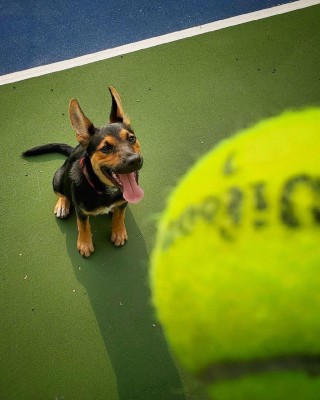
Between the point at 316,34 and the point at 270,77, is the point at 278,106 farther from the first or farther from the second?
the point at 316,34

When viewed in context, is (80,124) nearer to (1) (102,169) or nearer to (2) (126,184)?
(1) (102,169)

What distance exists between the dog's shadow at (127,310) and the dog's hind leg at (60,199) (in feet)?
0.21

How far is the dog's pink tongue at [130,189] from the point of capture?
2.67 meters

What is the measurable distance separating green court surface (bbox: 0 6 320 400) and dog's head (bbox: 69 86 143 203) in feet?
1.69

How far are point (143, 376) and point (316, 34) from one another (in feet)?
10.5

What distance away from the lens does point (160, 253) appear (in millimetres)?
1354

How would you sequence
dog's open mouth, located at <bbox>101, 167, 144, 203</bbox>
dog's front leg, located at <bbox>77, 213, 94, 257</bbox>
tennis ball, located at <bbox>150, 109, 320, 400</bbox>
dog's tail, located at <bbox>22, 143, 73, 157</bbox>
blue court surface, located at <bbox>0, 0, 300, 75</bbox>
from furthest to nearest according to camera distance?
blue court surface, located at <bbox>0, 0, 300, 75</bbox> < dog's tail, located at <bbox>22, 143, 73, 157</bbox> < dog's front leg, located at <bbox>77, 213, 94, 257</bbox> < dog's open mouth, located at <bbox>101, 167, 144, 203</bbox> < tennis ball, located at <bbox>150, 109, 320, 400</bbox>

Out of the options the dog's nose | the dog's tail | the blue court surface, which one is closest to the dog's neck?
the dog's nose

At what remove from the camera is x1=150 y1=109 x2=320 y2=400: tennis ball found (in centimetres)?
116

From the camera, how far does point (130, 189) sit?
106 inches

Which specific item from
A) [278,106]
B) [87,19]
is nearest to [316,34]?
[278,106]

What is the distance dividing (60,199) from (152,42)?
69.6 inches

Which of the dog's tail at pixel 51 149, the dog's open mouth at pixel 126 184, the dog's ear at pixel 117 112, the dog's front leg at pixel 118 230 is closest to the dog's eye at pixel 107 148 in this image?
the dog's open mouth at pixel 126 184

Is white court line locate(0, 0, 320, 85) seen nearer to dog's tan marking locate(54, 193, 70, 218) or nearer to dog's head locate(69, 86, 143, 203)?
dog's tan marking locate(54, 193, 70, 218)
